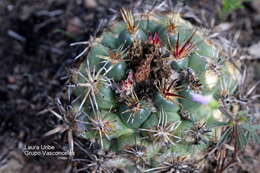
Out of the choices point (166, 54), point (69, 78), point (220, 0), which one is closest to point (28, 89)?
point (69, 78)

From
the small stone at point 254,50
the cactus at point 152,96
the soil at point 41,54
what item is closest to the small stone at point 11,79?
the soil at point 41,54

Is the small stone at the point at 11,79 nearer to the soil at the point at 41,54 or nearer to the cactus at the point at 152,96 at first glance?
the soil at the point at 41,54

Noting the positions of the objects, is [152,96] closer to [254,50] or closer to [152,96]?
[152,96]

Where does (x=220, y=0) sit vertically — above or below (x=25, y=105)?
above

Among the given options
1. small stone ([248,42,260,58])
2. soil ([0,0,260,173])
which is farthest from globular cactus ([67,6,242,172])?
small stone ([248,42,260,58])

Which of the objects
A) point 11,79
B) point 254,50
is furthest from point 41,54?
point 254,50

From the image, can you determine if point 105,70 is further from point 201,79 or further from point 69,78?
point 201,79

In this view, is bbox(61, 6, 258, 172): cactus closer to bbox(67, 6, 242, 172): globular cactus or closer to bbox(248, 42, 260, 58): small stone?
bbox(67, 6, 242, 172): globular cactus
